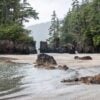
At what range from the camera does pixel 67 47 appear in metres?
85.4

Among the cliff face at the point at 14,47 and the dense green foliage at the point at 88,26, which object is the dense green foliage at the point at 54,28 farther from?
the cliff face at the point at 14,47

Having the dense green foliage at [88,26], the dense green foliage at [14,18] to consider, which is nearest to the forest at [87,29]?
the dense green foliage at [88,26]

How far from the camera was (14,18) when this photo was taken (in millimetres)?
86125

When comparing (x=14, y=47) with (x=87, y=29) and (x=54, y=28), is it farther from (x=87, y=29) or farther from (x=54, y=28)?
(x=54, y=28)

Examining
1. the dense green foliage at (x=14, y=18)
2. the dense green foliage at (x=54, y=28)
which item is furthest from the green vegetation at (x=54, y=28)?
the dense green foliage at (x=14, y=18)

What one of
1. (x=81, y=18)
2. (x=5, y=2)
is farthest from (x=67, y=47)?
(x=5, y=2)

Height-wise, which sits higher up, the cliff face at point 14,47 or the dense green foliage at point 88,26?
the dense green foliage at point 88,26

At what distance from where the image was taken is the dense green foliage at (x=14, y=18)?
244 ft

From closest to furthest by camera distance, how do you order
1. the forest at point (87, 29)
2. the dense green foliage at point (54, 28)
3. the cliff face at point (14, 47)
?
the cliff face at point (14, 47), the forest at point (87, 29), the dense green foliage at point (54, 28)

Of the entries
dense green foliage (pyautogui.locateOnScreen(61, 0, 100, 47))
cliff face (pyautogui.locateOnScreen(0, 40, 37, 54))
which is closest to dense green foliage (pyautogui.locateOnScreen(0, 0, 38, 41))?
cliff face (pyautogui.locateOnScreen(0, 40, 37, 54))

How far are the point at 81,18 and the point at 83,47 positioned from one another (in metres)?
10.6

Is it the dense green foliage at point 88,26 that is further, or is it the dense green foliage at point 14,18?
the dense green foliage at point 88,26

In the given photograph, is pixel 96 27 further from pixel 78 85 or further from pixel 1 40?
pixel 78 85

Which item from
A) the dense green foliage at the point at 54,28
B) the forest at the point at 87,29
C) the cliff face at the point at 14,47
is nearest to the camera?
the cliff face at the point at 14,47
